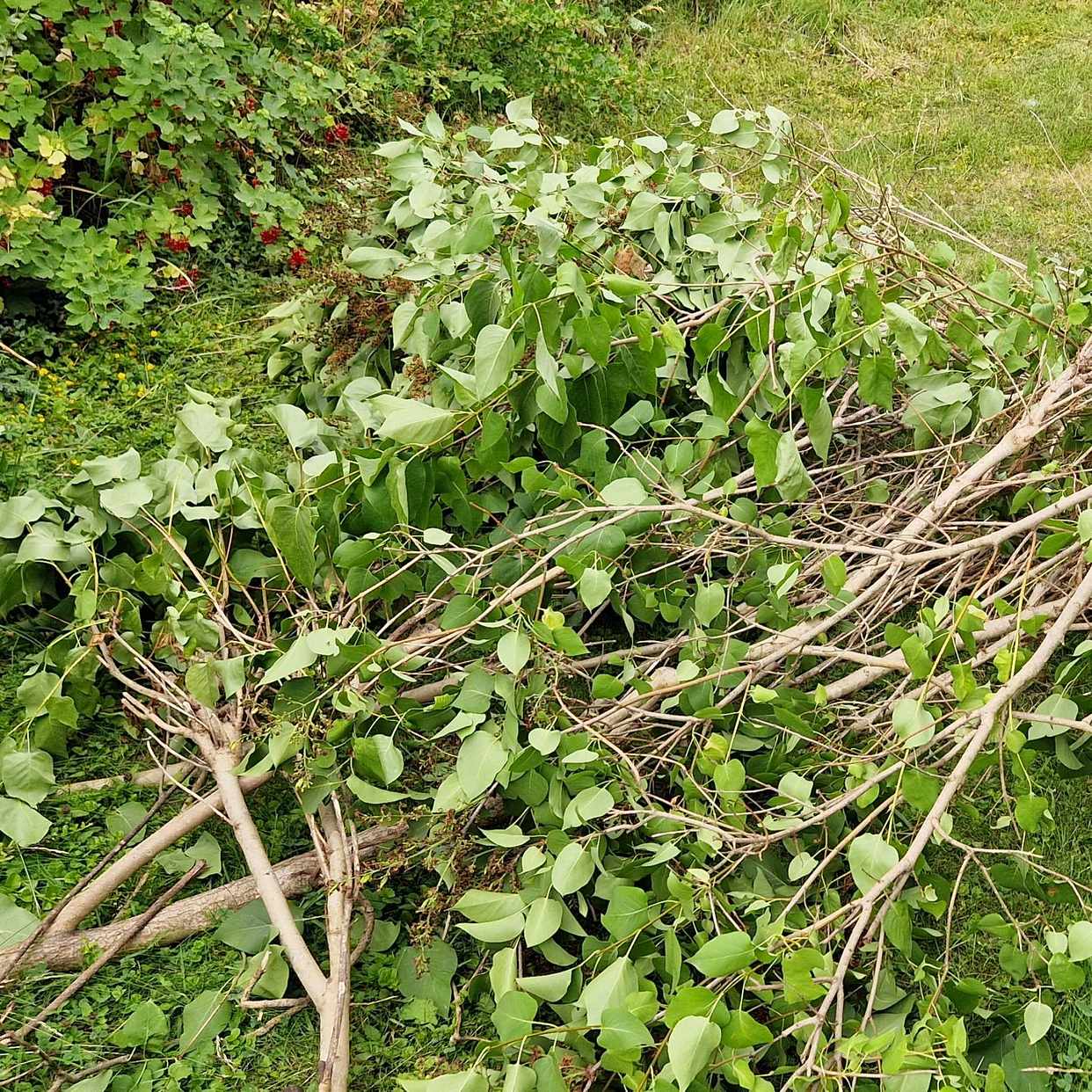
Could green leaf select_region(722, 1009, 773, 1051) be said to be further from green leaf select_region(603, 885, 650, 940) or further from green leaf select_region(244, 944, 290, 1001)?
green leaf select_region(244, 944, 290, 1001)

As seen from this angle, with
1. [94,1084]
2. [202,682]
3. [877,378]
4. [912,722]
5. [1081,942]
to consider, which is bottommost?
[94,1084]

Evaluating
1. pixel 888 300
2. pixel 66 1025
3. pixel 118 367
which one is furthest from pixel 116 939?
pixel 888 300

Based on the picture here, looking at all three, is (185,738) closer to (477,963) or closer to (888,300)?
(477,963)

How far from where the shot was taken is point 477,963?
2.08 metres

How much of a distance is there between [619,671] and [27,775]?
3.72 ft

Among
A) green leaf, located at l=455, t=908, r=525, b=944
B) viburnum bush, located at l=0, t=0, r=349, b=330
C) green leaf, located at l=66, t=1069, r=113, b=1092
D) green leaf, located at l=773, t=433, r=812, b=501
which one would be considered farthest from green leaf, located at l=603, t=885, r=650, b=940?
viburnum bush, located at l=0, t=0, r=349, b=330

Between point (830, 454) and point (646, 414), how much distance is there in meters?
0.61

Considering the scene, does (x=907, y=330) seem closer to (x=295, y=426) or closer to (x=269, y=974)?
(x=295, y=426)

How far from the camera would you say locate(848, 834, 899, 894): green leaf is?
1665mm

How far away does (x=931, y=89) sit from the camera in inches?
215

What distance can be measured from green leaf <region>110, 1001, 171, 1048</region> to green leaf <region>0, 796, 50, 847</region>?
369mm

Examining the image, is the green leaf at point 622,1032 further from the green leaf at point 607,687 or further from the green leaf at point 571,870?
the green leaf at point 607,687

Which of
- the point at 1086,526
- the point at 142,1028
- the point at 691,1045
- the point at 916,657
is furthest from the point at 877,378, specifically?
the point at 142,1028

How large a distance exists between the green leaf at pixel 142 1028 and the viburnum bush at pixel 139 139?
6.72 feet
